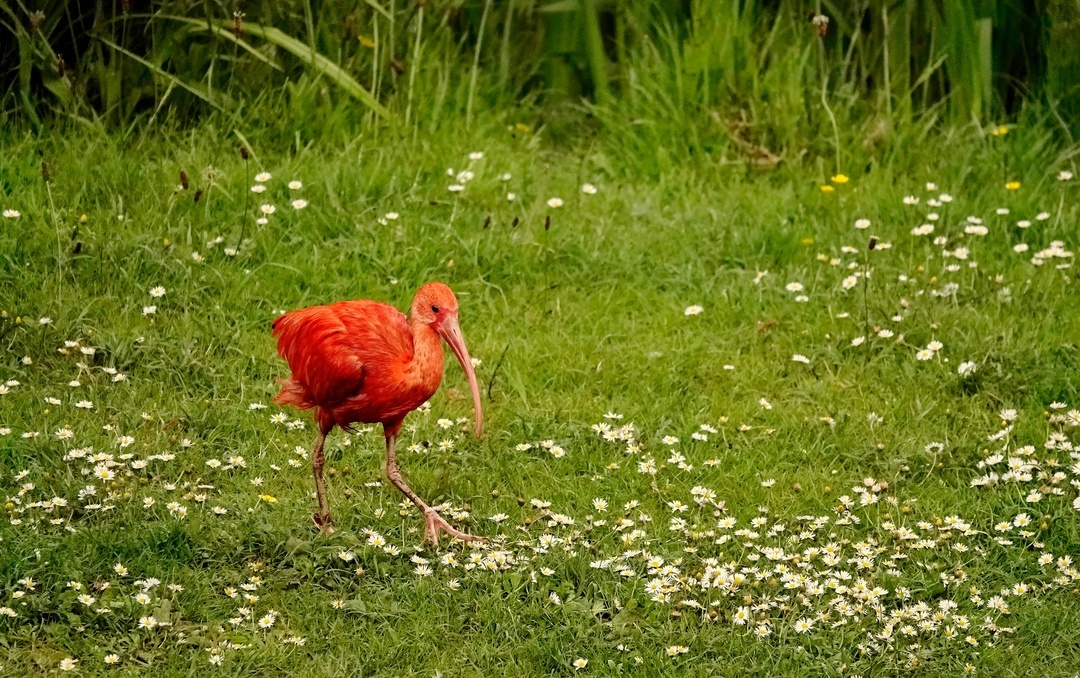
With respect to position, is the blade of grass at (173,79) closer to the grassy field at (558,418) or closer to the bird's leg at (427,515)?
the grassy field at (558,418)

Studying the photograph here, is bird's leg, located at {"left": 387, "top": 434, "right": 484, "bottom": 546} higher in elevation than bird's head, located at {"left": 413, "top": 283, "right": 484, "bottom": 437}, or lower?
lower

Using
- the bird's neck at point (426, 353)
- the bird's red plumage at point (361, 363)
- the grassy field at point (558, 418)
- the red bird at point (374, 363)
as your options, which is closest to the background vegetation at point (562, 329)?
the grassy field at point (558, 418)

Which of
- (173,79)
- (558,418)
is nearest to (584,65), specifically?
(173,79)

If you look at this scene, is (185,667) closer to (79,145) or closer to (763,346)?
(763,346)

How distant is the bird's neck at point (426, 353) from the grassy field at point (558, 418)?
59 centimetres

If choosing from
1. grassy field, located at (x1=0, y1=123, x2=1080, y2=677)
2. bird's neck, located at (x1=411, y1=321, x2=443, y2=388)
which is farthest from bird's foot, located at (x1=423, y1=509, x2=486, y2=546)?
bird's neck, located at (x1=411, y1=321, x2=443, y2=388)

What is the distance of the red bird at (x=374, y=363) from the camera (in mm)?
4660

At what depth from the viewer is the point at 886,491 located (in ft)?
17.3

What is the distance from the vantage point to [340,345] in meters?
4.68

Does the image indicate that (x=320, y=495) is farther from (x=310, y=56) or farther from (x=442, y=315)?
(x=310, y=56)

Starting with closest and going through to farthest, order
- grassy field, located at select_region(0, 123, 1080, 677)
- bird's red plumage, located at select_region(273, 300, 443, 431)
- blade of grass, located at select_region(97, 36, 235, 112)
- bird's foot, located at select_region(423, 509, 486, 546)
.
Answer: grassy field, located at select_region(0, 123, 1080, 677), bird's red plumage, located at select_region(273, 300, 443, 431), bird's foot, located at select_region(423, 509, 486, 546), blade of grass, located at select_region(97, 36, 235, 112)

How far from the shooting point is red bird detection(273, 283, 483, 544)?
4.66m

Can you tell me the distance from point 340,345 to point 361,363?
10cm

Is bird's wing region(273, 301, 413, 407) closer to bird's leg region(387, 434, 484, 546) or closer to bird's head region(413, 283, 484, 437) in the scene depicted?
bird's head region(413, 283, 484, 437)
